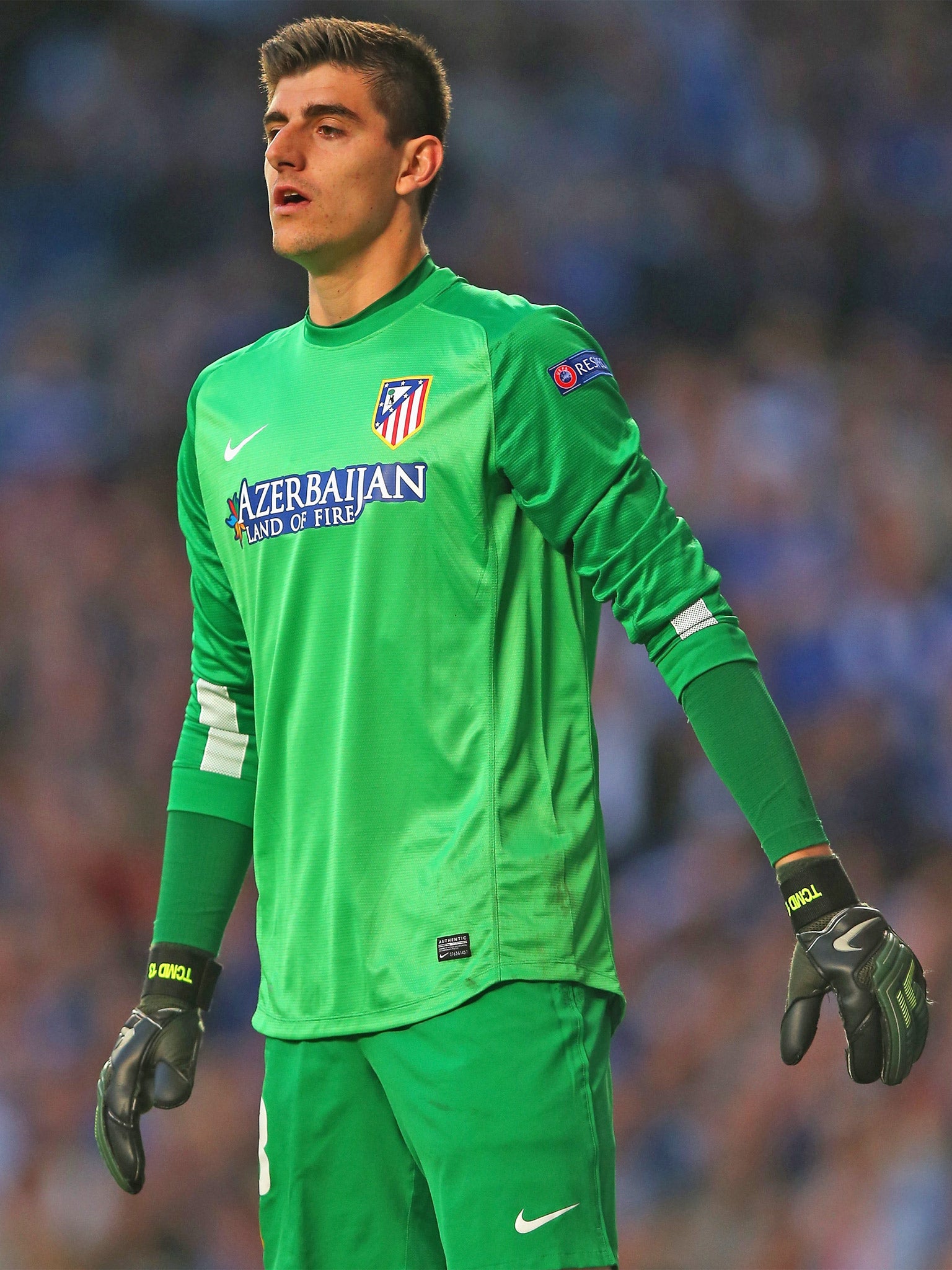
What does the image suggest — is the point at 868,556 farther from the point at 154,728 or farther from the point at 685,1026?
the point at 154,728

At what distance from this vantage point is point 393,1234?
71.4 inches

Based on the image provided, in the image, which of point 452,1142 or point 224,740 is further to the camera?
point 224,740

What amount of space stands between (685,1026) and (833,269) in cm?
227

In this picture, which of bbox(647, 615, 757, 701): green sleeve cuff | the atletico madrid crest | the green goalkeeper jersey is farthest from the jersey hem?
the atletico madrid crest

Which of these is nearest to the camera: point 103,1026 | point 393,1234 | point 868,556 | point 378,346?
point 393,1234

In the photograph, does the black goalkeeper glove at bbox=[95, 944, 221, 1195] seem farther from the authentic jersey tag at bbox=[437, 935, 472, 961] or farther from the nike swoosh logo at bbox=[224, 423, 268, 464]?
the nike swoosh logo at bbox=[224, 423, 268, 464]

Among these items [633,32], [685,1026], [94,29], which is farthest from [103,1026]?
[633,32]

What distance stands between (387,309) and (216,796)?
64 cm

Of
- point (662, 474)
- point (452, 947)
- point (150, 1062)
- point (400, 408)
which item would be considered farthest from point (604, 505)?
point (662, 474)

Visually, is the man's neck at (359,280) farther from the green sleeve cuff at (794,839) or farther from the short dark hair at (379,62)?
the green sleeve cuff at (794,839)

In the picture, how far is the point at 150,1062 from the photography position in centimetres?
201

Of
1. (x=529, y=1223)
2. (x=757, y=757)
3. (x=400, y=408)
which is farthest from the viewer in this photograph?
(x=400, y=408)

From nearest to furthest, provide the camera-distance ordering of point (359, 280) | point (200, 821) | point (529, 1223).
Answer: point (529, 1223) → point (359, 280) → point (200, 821)

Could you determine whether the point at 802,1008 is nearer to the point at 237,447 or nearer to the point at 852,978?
the point at 852,978
